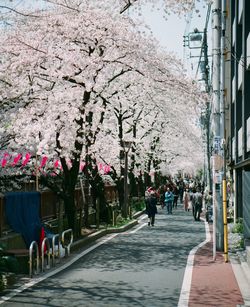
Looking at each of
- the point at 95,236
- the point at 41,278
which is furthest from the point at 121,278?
the point at 95,236

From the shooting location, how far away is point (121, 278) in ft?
35.4

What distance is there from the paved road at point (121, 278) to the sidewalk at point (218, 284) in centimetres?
38

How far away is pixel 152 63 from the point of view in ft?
56.4

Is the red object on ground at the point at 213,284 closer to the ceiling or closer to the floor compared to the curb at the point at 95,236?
closer to the floor

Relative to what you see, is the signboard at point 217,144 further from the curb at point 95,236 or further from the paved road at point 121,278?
the curb at point 95,236

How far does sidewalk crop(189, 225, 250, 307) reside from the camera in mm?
8781

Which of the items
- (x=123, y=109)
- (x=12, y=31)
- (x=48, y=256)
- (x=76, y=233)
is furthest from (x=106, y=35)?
(x=123, y=109)

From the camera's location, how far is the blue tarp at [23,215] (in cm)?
1263

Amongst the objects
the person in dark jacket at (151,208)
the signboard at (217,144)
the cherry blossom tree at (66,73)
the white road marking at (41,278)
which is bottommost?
the white road marking at (41,278)

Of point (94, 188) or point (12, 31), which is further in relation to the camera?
point (94, 188)

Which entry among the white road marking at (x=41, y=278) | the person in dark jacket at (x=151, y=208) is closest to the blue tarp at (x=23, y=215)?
the white road marking at (x=41, y=278)

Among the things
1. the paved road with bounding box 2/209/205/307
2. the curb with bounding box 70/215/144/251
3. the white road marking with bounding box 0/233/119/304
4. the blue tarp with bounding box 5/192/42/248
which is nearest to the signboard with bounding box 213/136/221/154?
the paved road with bounding box 2/209/205/307

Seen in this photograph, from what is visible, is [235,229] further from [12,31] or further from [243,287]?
[12,31]

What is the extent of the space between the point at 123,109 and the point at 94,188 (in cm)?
716
